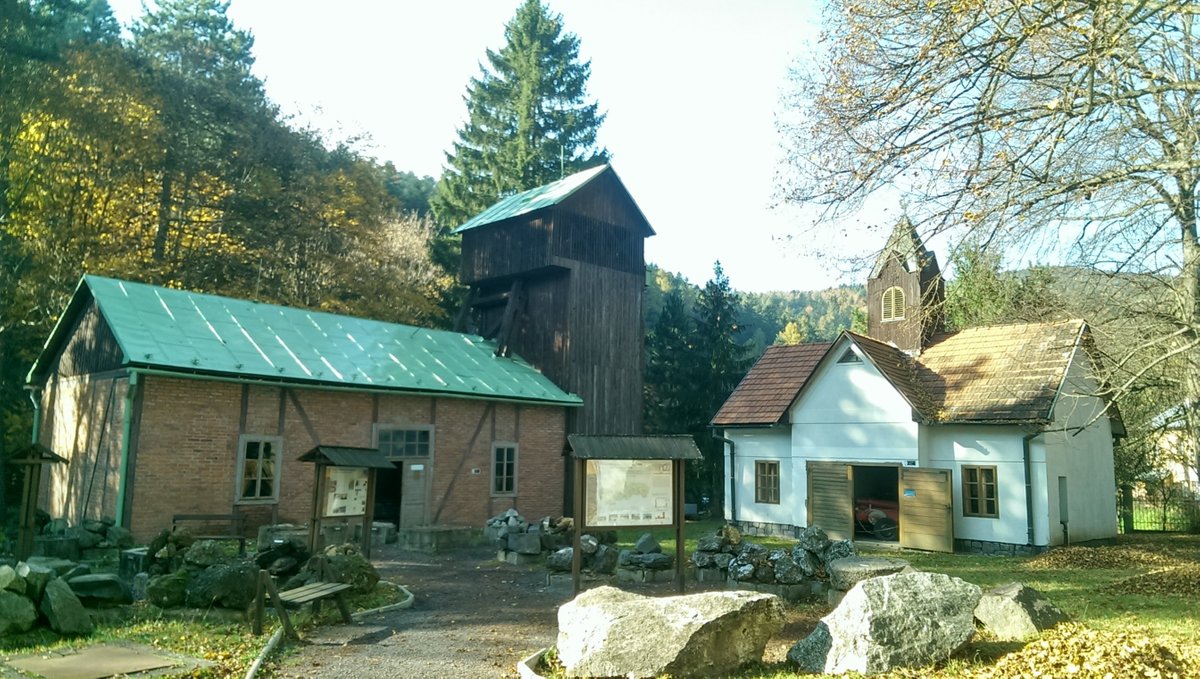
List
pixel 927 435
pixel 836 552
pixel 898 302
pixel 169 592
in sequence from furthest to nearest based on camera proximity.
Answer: pixel 898 302 → pixel 927 435 → pixel 836 552 → pixel 169 592

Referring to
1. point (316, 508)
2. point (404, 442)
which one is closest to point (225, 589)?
point (316, 508)

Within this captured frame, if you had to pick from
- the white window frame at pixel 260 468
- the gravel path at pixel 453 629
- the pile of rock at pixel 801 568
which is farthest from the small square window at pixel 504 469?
the pile of rock at pixel 801 568

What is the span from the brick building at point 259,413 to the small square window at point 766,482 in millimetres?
6005

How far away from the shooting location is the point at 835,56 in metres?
10.8

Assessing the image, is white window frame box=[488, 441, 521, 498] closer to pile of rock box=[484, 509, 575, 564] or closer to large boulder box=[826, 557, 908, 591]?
pile of rock box=[484, 509, 575, 564]

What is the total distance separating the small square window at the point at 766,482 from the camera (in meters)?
23.8

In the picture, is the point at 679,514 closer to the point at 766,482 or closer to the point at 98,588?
the point at 98,588

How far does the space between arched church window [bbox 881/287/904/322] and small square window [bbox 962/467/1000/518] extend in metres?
6.07

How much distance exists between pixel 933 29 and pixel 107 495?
58.4 feet

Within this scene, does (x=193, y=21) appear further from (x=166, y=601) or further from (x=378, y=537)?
(x=166, y=601)

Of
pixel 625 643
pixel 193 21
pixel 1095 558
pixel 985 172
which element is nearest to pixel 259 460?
pixel 625 643

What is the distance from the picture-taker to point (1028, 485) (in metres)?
19.3

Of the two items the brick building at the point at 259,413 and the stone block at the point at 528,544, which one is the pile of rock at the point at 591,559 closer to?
the stone block at the point at 528,544

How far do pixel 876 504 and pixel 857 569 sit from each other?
46.8 ft
